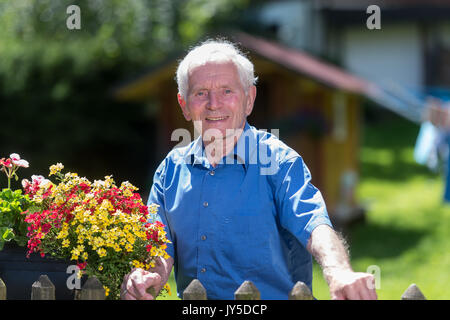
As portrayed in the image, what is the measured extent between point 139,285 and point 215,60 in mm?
904

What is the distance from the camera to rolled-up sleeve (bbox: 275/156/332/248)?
2.50 meters

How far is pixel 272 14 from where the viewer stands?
24.0m

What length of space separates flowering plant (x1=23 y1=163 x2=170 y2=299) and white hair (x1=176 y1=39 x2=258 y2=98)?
1.70 ft

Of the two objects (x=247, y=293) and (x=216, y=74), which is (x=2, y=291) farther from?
(x=216, y=74)

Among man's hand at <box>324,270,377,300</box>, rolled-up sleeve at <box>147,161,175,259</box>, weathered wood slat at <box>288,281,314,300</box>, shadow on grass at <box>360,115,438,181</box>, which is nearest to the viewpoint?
man's hand at <box>324,270,377,300</box>

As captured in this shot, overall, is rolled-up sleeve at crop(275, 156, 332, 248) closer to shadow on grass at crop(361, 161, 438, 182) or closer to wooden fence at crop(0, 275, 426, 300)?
wooden fence at crop(0, 275, 426, 300)

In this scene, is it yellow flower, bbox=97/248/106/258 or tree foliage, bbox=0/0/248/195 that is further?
tree foliage, bbox=0/0/248/195

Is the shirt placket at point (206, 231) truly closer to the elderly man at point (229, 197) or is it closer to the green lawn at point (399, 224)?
the elderly man at point (229, 197)

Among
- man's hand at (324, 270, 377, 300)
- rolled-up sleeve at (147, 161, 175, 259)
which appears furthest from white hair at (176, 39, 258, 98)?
man's hand at (324, 270, 377, 300)

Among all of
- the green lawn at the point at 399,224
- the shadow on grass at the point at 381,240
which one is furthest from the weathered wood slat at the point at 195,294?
the shadow on grass at the point at 381,240
